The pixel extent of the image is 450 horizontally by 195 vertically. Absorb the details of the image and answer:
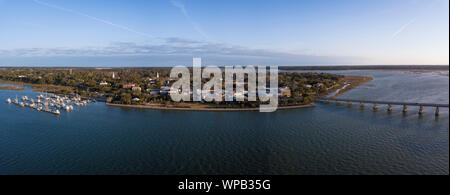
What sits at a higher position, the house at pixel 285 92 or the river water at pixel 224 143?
the house at pixel 285 92

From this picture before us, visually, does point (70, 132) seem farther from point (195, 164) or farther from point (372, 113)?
point (372, 113)

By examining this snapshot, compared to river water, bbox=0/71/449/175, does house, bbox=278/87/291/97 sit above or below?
above

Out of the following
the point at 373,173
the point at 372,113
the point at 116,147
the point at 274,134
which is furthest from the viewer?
the point at 372,113

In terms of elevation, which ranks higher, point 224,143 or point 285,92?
point 285,92

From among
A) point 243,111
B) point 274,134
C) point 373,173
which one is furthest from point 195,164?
point 243,111

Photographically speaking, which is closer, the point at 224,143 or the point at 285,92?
the point at 224,143

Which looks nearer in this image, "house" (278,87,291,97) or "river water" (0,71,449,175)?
"river water" (0,71,449,175)

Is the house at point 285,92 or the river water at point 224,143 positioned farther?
the house at point 285,92
